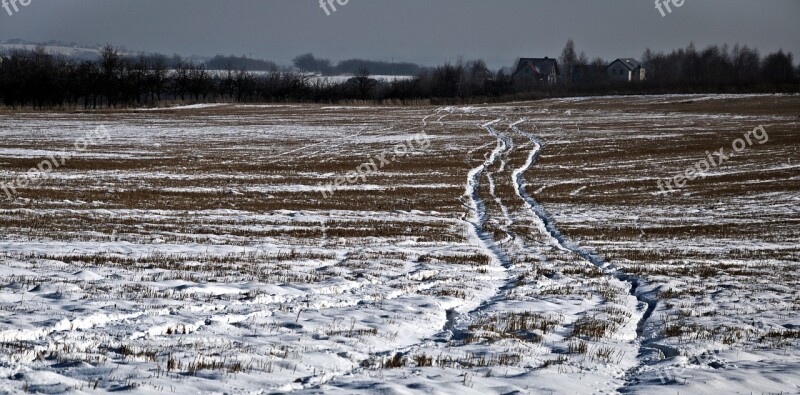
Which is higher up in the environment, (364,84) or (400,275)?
(364,84)

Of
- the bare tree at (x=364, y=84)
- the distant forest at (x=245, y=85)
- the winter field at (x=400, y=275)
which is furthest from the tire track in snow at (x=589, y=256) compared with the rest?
the bare tree at (x=364, y=84)

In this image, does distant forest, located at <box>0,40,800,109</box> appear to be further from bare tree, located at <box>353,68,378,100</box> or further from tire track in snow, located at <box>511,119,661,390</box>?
tire track in snow, located at <box>511,119,661,390</box>

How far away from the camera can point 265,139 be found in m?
68.6

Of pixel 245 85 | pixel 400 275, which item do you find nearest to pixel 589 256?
pixel 400 275

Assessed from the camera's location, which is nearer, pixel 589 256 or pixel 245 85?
pixel 589 256

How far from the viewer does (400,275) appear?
16.9 m

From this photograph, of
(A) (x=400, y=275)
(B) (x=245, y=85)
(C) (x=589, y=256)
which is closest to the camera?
(A) (x=400, y=275)

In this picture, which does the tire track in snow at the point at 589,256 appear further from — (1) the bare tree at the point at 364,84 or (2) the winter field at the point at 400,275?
(1) the bare tree at the point at 364,84

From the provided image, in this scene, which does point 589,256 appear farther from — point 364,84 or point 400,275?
point 364,84

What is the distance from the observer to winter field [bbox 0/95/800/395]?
9344 mm

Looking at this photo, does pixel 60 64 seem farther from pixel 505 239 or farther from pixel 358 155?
pixel 505 239

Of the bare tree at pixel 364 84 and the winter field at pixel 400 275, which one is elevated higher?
the bare tree at pixel 364 84

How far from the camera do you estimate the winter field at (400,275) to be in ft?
30.7

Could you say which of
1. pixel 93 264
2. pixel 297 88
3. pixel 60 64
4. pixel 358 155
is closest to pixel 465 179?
pixel 358 155
